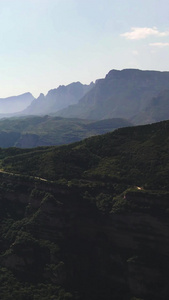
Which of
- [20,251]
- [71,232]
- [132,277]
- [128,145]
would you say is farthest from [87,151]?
[132,277]

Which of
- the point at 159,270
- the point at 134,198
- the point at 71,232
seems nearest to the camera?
the point at 159,270

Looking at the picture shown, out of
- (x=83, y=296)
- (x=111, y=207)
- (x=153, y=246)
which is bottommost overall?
(x=83, y=296)

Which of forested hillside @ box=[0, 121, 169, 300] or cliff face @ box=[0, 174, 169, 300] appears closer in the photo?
cliff face @ box=[0, 174, 169, 300]

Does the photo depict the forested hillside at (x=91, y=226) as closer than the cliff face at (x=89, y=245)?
No

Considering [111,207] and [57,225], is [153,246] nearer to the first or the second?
[111,207]
